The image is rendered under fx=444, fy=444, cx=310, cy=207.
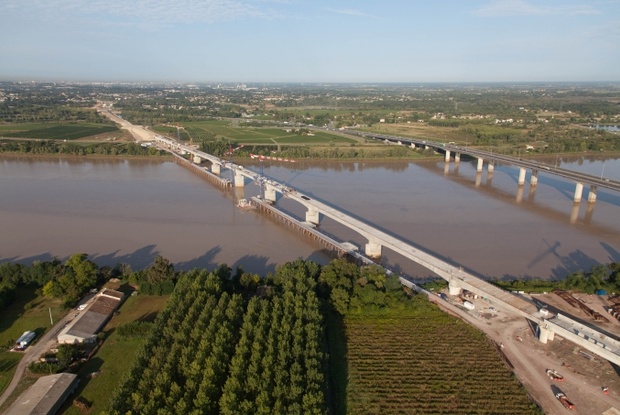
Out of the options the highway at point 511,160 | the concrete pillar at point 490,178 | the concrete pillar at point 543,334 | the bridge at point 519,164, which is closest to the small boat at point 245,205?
the concrete pillar at point 543,334

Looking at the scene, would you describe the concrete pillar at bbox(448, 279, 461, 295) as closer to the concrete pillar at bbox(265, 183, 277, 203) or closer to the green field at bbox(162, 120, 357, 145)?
the concrete pillar at bbox(265, 183, 277, 203)

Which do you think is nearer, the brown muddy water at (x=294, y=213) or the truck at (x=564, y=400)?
the truck at (x=564, y=400)

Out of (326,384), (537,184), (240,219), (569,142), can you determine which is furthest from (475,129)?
(326,384)

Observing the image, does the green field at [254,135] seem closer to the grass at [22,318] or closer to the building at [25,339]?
the grass at [22,318]

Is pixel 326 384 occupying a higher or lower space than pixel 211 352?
lower

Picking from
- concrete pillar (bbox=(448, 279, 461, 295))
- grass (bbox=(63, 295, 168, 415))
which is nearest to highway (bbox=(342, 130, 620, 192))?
concrete pillar (bbox=(448, 279, 461, 295))

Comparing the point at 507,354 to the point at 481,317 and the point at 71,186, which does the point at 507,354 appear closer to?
the point at 481,317
